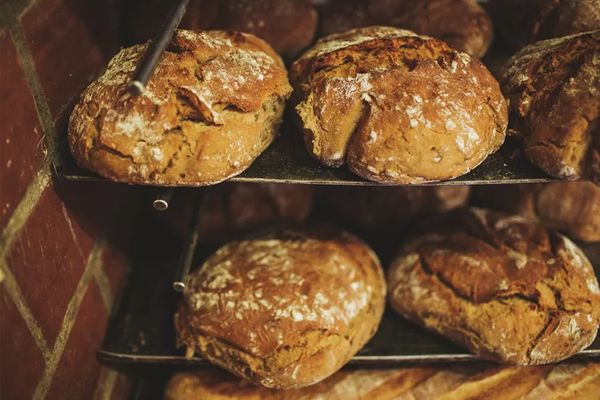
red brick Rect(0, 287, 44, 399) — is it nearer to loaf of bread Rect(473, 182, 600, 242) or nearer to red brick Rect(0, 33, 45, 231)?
red brick Rect(0, 33, 45, 231)

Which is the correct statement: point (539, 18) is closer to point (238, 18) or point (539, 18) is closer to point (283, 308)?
point (238, 18)

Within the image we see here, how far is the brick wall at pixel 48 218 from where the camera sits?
892mm

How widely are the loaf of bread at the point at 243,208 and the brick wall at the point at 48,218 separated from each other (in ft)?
0.92

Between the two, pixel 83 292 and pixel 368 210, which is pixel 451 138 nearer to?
pixel 368 210

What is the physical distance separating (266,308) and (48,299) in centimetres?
44

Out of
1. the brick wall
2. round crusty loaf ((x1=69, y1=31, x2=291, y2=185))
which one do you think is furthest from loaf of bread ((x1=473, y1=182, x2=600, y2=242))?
the brick wall

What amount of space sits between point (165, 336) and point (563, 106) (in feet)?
3.42

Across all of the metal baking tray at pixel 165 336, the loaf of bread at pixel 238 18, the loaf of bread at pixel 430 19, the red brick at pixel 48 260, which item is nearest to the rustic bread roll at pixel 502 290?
→ the metal baking tray at pixel 165 336

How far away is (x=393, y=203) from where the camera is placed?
61.7 inches

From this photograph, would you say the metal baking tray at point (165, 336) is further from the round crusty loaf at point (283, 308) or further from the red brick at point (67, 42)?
the red brick at point (67, 42)

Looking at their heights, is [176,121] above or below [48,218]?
above

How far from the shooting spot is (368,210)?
1585 millimetres

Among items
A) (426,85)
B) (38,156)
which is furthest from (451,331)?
(38,156)

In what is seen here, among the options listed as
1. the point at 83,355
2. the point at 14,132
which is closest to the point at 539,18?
the point at 14,132
